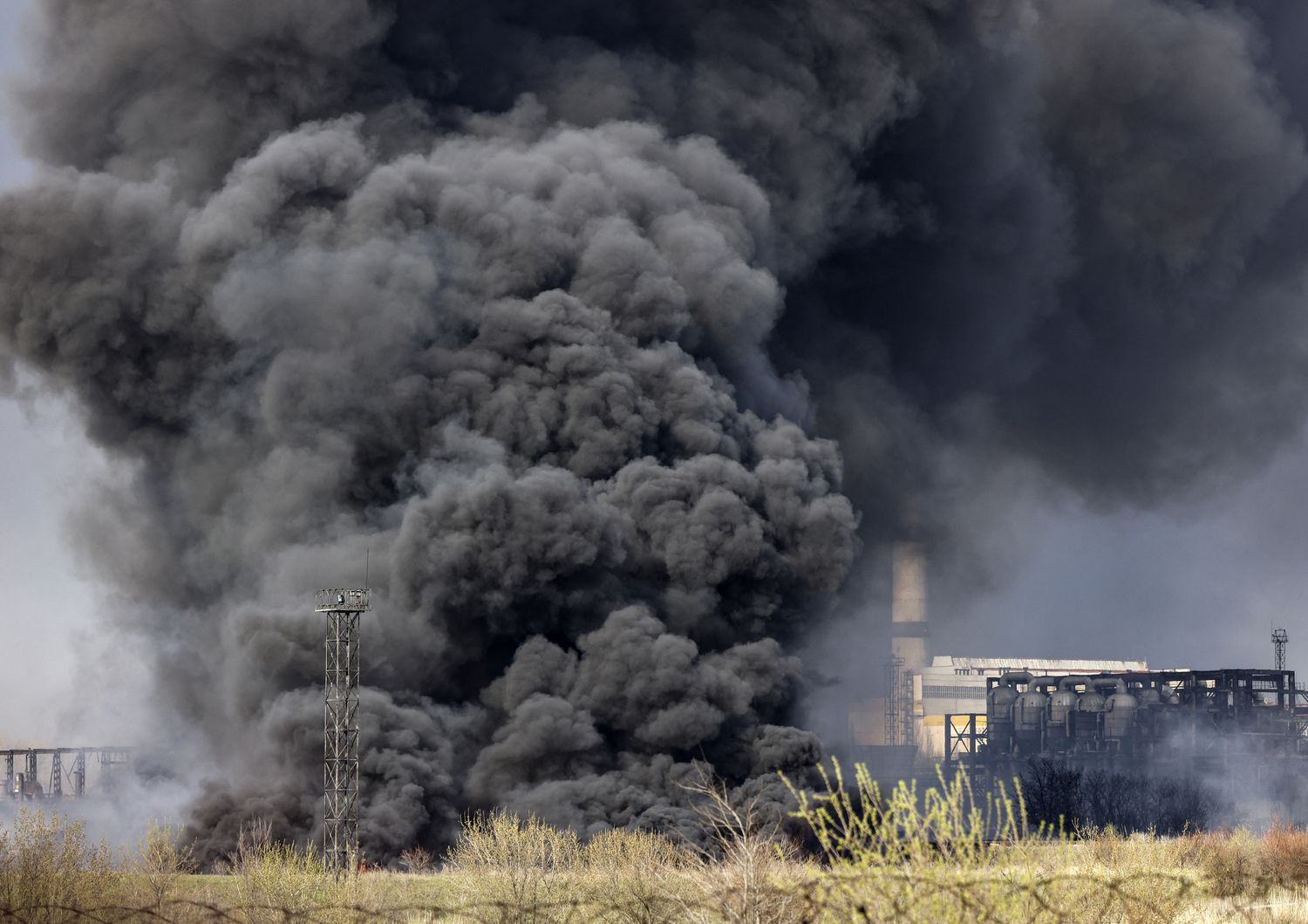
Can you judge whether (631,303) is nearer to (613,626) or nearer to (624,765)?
(613,626)

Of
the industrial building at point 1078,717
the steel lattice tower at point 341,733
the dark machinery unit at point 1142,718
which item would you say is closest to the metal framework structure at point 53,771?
the steel lattice tower at point 341,733

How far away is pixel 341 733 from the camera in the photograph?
197ft

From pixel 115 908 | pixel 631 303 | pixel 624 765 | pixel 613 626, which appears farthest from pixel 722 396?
pixel 115 908

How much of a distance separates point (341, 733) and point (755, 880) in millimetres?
37966

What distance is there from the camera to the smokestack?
123 metres

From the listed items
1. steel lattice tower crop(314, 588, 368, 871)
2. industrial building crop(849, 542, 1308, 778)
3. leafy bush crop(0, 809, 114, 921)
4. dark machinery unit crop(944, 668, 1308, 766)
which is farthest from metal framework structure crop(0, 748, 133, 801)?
leafy bush crop(0, 809, 114, 921)

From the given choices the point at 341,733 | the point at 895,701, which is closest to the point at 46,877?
the point at 341,733

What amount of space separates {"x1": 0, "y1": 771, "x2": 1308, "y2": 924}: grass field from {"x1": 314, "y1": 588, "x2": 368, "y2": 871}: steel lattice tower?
2.76m

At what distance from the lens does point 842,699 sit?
112625 mm

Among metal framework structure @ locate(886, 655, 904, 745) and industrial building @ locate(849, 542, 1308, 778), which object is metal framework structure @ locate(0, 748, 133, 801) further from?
metal framework structure @ locate(886, 655, 904, 745)

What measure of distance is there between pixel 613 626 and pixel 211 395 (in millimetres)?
22172

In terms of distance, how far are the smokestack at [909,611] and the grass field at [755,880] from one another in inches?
2565

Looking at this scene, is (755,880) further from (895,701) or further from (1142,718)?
(895,701)

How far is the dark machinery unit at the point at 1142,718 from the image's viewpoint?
341ft
